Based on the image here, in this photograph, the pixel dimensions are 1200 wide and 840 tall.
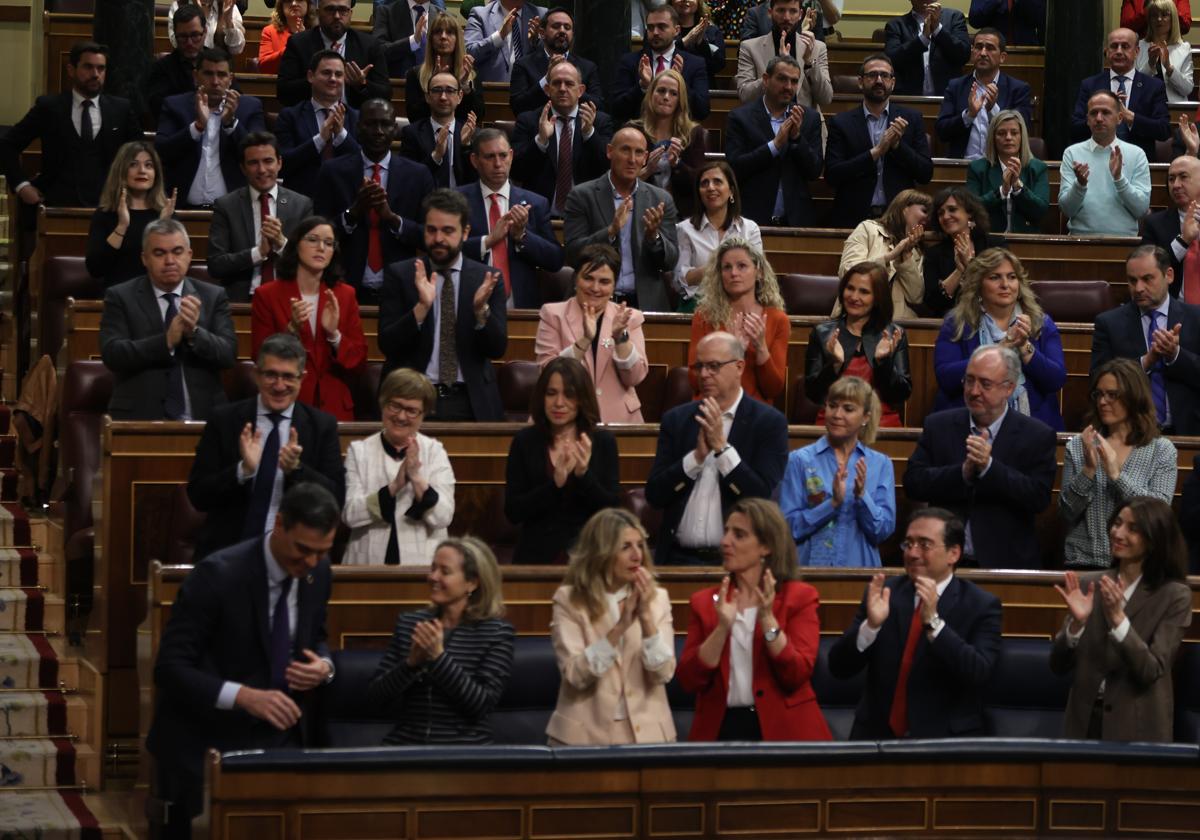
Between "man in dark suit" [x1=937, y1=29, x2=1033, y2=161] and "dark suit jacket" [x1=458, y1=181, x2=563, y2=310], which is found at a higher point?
"man in dark suit" [x1=937, y1=29, x2=1033, y2=161]

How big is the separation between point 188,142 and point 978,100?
3163mm

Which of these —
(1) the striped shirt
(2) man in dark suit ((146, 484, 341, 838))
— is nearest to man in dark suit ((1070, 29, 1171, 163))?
(1) the striped shirt

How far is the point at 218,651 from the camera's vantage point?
14.7 ft

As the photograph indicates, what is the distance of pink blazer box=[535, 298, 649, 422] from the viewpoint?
599 centimetres

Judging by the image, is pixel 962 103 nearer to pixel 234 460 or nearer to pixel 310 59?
pixel 310 59

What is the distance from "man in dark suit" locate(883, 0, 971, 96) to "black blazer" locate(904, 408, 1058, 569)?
3.97 metres

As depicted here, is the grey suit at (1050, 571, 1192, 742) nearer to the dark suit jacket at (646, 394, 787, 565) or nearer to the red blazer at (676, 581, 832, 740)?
the red blazer at (676, 581, 832, 740)

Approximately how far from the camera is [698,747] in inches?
163

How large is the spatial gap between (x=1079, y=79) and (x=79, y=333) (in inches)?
196

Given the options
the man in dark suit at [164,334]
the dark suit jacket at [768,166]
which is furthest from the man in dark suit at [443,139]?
the man in dark suit at [164,334]

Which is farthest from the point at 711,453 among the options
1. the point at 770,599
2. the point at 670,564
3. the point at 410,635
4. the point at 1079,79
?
the point at 1079,79

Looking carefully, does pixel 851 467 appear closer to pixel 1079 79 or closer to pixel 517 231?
A: pixel 517 231

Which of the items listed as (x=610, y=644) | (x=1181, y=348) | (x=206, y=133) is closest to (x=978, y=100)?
(x=1181, y=348)

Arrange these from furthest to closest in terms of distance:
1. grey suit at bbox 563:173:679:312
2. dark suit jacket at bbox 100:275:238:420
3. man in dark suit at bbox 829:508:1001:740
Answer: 1. grey suit at bbox 563:173:679:312
2. dark suit jacket at bbox 100:275:238:420
3. man in dark suit at bbox 829:508:1001:740
